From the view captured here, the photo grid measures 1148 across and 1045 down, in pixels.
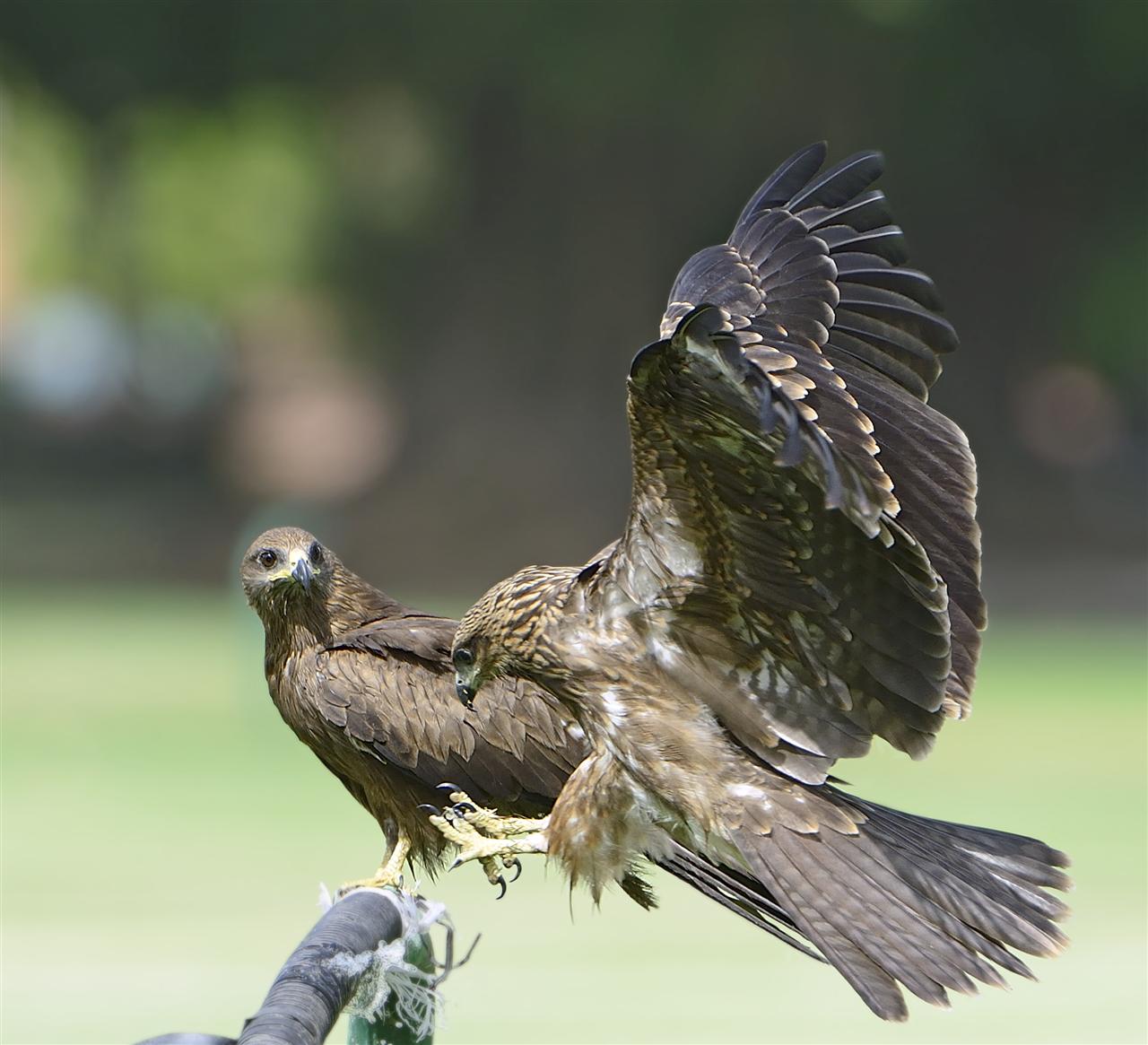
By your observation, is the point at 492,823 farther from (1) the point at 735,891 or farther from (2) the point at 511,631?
(1) the point at 735,891

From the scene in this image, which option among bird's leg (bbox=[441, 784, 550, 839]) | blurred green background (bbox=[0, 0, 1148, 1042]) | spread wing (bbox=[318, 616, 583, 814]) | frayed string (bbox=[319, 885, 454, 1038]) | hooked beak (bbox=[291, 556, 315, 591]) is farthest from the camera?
blurred green background (bbox=[0, 0, 1148, 1042])

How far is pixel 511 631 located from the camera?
199 inches

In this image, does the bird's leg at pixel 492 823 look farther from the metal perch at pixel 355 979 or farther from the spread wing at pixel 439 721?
the metal perch at pixel 355 979

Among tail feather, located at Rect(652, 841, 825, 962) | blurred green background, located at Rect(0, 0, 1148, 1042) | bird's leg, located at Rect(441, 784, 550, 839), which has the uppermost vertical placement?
blurred green background, located at Rect(0, 0, 1148, 1042)

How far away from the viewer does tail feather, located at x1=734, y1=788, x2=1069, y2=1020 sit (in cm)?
429

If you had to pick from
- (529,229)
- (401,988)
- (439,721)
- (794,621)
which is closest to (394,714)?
(439,721)

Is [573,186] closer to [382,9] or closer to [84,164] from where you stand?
[382,9]

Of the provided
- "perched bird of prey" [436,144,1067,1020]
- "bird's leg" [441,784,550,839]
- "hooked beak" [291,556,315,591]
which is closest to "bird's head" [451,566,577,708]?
"perched bird of prey" [436,144,1067,1020]

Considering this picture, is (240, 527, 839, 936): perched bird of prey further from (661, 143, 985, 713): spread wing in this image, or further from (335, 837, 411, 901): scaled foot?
(661, 143, 985, 713): spread wing

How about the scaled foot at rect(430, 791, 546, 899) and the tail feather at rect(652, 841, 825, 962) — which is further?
the scaled foot at rect(430, 791, 546, 899)

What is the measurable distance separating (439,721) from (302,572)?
643 mm

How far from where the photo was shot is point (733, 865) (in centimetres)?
483

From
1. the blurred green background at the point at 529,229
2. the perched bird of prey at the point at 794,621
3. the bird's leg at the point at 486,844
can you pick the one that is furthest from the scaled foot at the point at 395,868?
the blurred green background at the point at 529,229

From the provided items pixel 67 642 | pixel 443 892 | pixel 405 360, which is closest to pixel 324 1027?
pixel 443 892
